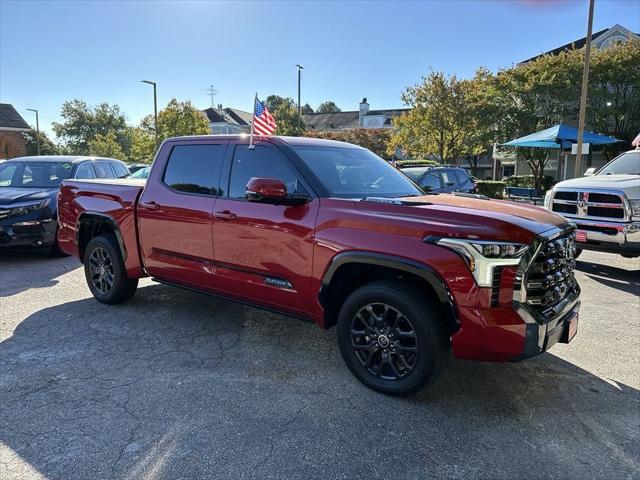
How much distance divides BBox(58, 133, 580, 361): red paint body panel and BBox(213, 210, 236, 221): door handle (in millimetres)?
13

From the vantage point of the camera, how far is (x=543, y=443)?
2.83m

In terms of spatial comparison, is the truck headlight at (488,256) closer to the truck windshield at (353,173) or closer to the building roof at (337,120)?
the truck windshield at (353,173)

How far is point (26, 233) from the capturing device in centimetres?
739

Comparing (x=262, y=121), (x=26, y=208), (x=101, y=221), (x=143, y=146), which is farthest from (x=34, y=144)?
(x=262, y=121)

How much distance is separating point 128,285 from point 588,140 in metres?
16.7

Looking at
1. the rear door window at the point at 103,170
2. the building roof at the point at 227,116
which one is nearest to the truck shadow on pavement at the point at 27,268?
the rear door window at the point at 103,170

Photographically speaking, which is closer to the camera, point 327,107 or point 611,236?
point 611,236

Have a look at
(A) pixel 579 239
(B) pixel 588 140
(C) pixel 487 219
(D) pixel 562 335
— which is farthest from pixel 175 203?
(B) pixel 588 140

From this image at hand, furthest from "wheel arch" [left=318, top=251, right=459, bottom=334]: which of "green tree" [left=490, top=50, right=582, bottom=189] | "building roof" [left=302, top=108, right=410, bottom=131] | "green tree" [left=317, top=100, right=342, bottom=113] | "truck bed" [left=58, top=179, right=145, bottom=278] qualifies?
"green tree" [left=317, top=100, right=342, bottom=113]

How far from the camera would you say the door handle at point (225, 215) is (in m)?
4.04

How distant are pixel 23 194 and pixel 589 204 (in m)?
8.94

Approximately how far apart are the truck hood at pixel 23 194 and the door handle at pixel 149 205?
394 cm

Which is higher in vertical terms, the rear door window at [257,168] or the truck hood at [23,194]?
the rear door window at [257,168]

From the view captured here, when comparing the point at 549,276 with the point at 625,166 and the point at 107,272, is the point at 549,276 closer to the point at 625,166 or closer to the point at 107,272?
the point at 107,272
